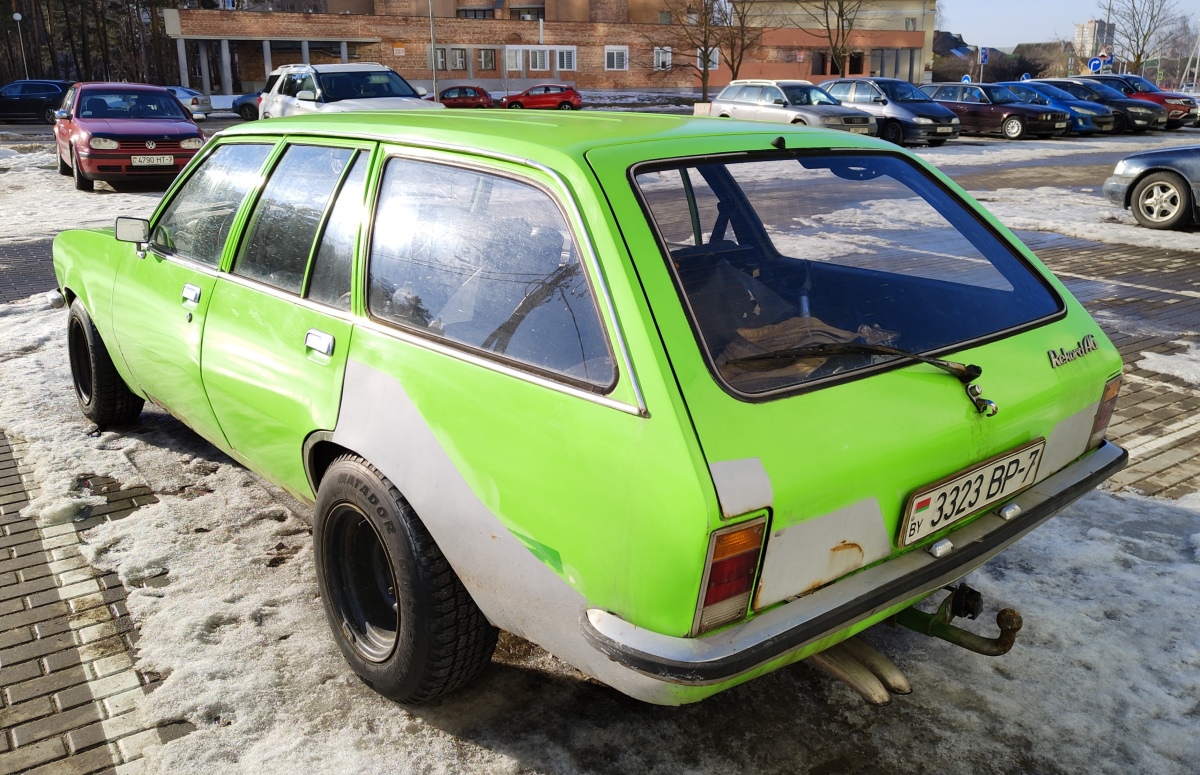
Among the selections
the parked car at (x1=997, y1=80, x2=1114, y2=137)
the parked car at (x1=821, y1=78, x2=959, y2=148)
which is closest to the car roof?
the parked car at (x1=821, y1=78, x2=959, y2=148)

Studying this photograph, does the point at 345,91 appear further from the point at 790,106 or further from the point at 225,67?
the point at 225,67

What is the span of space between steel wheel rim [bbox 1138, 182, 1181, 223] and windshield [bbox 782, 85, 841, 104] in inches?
469

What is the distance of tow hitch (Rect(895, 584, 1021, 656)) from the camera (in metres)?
2.67

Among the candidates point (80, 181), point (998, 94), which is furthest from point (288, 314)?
point (998, 94)

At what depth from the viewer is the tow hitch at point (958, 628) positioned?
2.67 meters

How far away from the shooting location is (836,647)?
2.76m

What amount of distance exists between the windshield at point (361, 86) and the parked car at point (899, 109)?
11.5 metres

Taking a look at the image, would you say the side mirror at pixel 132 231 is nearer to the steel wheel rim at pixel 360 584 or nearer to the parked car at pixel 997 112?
the steel wheel rim at pixel 360 584

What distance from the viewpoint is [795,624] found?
2.14 meters

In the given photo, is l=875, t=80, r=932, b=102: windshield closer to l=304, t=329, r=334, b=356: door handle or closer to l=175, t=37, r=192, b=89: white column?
l=304, t=329, r=334, b=356: door handle

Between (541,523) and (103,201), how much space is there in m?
13.9

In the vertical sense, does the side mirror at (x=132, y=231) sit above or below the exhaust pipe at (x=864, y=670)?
above

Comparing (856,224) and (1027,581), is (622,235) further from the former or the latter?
(1027,581)

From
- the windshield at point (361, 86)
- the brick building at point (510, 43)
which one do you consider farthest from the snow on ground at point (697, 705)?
the brick building at point (510, 43)
